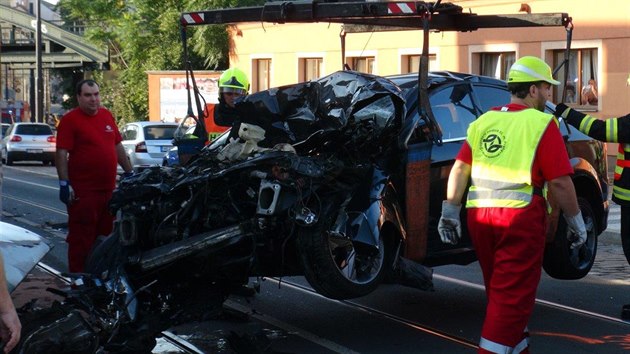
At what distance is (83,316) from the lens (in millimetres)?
6215

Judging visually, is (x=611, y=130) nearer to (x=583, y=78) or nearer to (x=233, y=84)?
(x=233, y=84)

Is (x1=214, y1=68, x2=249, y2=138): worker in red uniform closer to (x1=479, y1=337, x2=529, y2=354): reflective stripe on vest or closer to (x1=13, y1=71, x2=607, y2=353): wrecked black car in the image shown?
(x1=13, y1=71, x2=607, y2=353): wrecked black car

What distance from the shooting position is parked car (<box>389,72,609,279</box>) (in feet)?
25.8

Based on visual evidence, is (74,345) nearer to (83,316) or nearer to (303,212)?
(83,316)

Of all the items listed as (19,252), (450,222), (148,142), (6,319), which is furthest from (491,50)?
(6,319)

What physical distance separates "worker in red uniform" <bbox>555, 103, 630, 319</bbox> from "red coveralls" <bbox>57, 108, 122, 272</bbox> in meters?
3.70

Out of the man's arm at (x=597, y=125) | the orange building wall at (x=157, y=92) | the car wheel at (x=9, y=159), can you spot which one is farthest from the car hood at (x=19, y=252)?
the orange building wall at (x=157, y=92)

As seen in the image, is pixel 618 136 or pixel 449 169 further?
pixel 449 169

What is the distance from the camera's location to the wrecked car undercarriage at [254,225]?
22.4 feet

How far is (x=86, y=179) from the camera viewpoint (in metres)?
8.97

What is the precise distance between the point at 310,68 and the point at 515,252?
98.9ft

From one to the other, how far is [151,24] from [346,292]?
36407 mm

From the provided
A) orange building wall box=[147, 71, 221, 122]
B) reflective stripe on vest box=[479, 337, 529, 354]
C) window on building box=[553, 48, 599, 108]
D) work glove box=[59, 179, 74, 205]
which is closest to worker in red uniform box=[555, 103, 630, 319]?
reflective stripe on vest box=[479, 337, 529, 354]

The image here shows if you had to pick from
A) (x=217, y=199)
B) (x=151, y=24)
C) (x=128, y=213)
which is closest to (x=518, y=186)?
(x=217, y=199)
